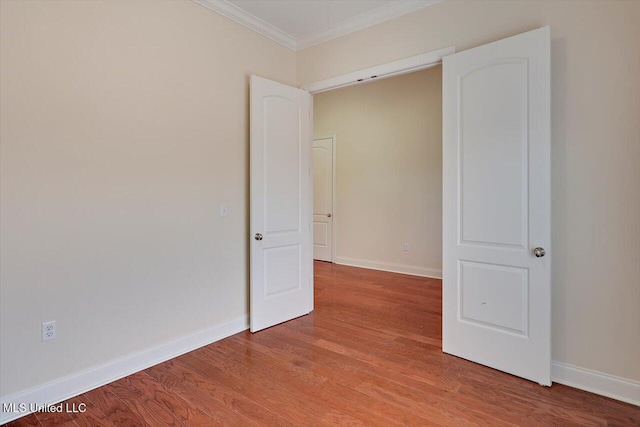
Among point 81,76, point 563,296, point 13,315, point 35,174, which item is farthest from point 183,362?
point 563,296

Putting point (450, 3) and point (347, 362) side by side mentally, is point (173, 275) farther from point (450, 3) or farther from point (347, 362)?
point (450, 3)

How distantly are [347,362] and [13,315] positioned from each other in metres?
2.09

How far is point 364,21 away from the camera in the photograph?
3129mm

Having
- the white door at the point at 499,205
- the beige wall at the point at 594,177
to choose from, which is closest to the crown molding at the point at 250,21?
the white door at the point at 499,205

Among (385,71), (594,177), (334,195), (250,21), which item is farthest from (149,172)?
(334,195)

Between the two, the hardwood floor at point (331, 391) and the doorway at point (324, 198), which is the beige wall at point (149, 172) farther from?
the doorway at point (324, 198)

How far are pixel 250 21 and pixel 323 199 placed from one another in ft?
12.1

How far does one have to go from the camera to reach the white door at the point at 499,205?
222cm

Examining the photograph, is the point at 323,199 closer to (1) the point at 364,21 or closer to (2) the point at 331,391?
(1) the point at 364,21

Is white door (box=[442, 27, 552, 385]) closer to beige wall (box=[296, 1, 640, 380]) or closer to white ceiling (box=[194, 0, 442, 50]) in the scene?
beige wall (box=[296, 1, 640, 380])

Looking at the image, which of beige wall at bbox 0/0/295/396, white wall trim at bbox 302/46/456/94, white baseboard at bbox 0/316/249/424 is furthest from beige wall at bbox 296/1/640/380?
white baseboard at bbox 0/316/249/424

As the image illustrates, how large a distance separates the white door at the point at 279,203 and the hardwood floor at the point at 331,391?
0.37 meters

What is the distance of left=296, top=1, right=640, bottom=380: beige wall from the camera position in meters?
2.05

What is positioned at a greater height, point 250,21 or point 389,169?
point 250,21
